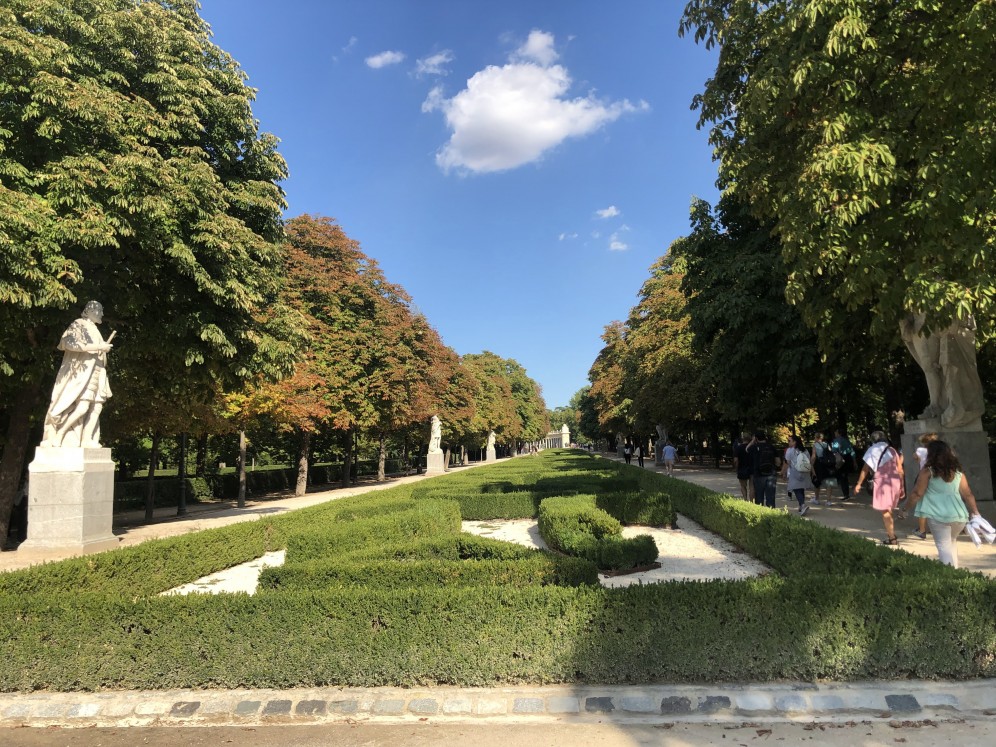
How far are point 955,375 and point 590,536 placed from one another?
23.7ft

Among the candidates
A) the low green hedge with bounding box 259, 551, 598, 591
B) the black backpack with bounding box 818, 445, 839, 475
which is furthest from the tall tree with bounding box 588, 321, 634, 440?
the low green hedge with bounding box 259, 551, 598, 591

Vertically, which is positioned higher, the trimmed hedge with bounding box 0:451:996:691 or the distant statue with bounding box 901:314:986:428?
the distant statue with bounding box 901:314:986:428

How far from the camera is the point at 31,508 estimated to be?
30.6 feet

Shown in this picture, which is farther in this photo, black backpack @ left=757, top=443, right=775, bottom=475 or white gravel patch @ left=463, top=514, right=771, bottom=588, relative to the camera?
black backpack @ left=757, top=443, right=775, bottom=475

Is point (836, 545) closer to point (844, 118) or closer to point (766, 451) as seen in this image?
point (844, 118)

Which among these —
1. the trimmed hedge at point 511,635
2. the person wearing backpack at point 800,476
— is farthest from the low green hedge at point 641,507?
the trimmed hedge at point 511,635

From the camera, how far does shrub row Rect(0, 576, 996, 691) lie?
4.40 m

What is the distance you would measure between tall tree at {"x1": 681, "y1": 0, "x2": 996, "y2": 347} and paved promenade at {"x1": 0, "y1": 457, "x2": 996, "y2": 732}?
11.7ft

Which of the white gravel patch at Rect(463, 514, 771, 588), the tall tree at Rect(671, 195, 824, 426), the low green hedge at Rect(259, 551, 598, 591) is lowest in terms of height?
the white gravel patch at Rect(463, 514, 771, 588)

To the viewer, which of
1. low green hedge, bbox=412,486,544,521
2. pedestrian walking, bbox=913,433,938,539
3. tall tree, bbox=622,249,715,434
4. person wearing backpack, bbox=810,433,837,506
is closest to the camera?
pedestrian walking, bbox=913,433,938,539

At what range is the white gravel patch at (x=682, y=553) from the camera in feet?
26.7

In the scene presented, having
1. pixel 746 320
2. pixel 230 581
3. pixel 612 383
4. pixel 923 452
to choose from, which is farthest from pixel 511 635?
pixel 612 383

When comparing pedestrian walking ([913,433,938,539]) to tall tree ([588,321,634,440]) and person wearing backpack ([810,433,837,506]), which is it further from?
tall tree ([588,321,634,440])

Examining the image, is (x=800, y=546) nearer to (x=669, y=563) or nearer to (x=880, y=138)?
(x=669, y=563)
